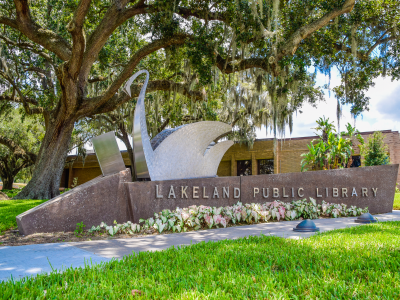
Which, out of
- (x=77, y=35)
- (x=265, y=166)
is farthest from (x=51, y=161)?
(x=265, y=166)

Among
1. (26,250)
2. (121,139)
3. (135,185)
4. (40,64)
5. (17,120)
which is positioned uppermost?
(40,64)

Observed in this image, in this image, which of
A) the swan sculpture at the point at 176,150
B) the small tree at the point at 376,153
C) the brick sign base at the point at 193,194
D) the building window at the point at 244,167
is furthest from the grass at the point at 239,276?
the building window at the point at 244,167

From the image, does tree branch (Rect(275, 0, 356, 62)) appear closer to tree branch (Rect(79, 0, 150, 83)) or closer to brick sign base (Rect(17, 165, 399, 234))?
brick sign base (Rect(17, 165, 399, 234))

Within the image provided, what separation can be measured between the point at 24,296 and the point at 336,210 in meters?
7.61

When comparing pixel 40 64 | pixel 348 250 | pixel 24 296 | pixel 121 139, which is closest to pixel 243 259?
pixel 348 250

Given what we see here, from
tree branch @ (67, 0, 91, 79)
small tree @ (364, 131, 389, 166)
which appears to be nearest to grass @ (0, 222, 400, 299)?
tree branch @ (67, 0, 91, 79)

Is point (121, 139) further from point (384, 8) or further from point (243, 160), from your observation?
point (384, 8)

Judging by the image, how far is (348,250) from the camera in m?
3.66

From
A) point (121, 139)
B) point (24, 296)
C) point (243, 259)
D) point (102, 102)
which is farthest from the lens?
point (121, 139)

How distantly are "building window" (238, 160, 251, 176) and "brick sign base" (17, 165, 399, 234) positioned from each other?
15.9m

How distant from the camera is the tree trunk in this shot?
40.3ft

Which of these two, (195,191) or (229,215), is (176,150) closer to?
(195,191)

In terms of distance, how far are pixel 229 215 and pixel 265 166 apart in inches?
733

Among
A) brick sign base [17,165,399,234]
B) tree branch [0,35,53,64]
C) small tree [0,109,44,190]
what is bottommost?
brick sign base [17,165,399,234]
